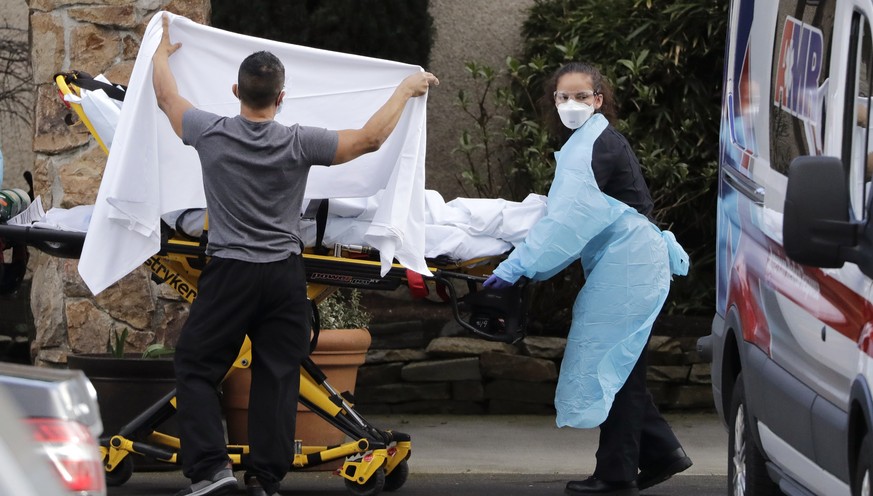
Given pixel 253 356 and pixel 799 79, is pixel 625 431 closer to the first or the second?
pixel 253 356

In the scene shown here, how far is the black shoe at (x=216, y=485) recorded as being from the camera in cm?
534

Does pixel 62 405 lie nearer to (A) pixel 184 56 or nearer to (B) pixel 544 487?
(A) pixel 184 56

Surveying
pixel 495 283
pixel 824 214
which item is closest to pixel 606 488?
pixel 495 283

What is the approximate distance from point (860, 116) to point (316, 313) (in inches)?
105

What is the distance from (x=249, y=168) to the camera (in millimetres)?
5359

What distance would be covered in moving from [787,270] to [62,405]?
2.93m

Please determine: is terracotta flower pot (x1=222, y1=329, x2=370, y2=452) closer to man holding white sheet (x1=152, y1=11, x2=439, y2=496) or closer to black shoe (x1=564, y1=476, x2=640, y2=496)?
man holding white sheet (x1=152, y1=11, x2=439, y2=496)

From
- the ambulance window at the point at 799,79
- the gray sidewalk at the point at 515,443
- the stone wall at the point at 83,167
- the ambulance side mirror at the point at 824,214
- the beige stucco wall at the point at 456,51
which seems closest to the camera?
the ambulance side mirror at the point at 824,214

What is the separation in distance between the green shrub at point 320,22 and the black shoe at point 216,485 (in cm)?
319

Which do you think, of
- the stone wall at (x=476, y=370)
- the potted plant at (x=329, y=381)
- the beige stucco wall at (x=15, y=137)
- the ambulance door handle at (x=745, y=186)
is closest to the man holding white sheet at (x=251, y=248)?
the potted plant at (x=329, y=381)

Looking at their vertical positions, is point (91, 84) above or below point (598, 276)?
above

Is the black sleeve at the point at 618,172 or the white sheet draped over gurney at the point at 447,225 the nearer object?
the white sheet draped over gurney at the point at 447,225

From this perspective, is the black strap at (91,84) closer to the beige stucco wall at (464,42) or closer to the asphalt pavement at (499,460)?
the asphalt pavement at (499,460)

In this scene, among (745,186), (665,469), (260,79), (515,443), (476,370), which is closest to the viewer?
(260,79)
